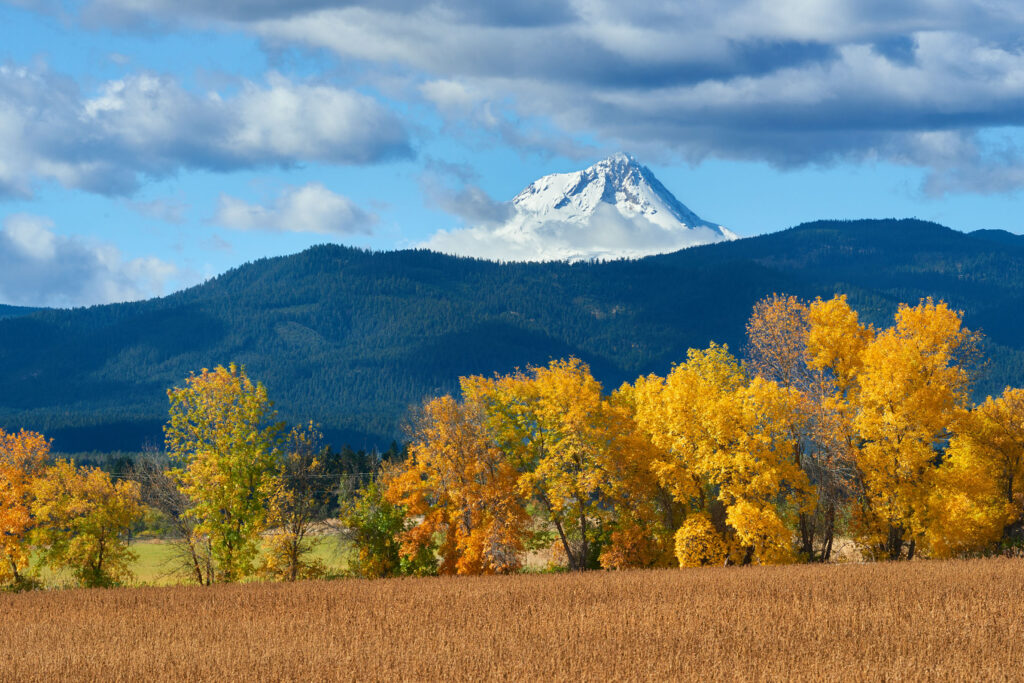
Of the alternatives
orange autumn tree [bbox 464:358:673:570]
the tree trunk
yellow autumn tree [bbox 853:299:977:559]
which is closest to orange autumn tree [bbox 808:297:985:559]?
yellow autumn tree [bbox 853:299:977:559]

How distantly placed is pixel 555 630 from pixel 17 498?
46.7 m

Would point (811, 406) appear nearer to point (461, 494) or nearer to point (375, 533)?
point (461, 494)

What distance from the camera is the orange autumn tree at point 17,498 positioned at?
59812 mm

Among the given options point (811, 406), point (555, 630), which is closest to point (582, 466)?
point (811, 406)

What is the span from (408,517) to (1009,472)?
120 ft

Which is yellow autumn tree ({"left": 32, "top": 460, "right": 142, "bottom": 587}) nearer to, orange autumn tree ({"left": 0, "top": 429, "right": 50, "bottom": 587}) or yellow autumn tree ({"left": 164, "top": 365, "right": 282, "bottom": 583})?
orange autumn tree ({"left": 0, "top": 429, "right": 50, "bottom": 587})

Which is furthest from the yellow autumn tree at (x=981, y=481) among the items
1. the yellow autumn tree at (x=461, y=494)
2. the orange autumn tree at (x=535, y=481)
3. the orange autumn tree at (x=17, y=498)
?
the orange autumn tree at (x=17, y=498)

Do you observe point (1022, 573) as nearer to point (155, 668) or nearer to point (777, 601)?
point (777, 601)

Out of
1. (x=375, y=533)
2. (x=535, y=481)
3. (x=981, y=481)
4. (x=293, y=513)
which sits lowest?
(x=375, y=533)

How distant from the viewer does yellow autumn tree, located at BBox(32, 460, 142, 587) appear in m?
61.5

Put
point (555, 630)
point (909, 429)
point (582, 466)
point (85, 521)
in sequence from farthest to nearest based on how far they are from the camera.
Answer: point (582, 466) < point (85, 521) < point (909, 429) < point (555, 630)

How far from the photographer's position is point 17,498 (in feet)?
209

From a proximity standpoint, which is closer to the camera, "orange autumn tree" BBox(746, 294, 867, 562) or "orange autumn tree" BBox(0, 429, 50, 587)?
"orange autumn tree" BBox(0, 429, 50, 587)

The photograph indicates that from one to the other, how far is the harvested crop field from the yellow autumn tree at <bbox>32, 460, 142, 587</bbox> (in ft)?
57.9
